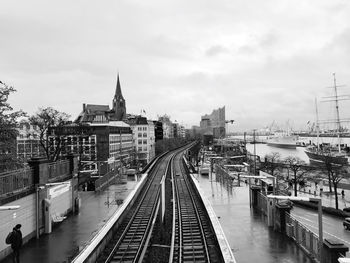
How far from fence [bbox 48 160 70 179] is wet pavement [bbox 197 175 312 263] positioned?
1030 centimetres

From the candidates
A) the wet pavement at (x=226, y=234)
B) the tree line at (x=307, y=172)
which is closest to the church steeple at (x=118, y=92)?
the tree line at (x=307, y=172)

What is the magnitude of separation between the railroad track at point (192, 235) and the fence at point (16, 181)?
7737mm

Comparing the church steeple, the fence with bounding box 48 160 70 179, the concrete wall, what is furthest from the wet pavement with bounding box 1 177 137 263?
the church steeple

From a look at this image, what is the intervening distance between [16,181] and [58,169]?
556 centimetres

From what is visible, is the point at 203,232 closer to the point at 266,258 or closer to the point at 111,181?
the point at 266,258

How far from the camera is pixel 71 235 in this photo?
58.3 feet

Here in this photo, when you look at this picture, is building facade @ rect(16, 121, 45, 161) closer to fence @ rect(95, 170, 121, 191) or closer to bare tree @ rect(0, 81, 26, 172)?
bare tree @ rect(0, 81, 26, 172)

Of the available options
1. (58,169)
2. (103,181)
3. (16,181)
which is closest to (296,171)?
(103,181)

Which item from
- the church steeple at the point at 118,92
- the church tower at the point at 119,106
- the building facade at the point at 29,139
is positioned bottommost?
the building facade at the point at 29,139

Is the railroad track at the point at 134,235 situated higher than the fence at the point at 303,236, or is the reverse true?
the fence at the point at 303,236

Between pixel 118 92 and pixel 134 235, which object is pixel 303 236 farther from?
pixel 118 92

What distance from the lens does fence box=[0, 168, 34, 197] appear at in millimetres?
15419

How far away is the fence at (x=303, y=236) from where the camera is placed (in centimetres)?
1356

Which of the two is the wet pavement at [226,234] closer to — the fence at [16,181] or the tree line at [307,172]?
the fence at [16,181]
